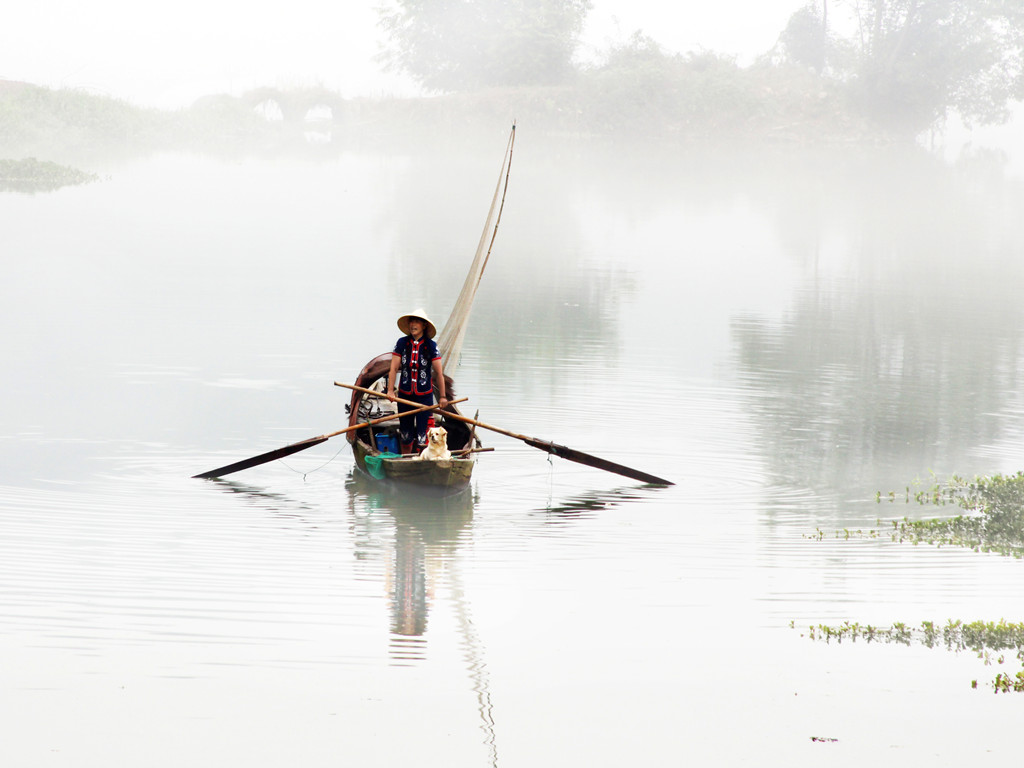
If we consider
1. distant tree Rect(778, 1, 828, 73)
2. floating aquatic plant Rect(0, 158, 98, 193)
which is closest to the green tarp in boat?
floating aquatic plant Rect(0, 158, 98, 193)

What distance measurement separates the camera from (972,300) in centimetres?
2772

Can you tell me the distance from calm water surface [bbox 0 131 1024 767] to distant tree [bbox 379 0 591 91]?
5083 cm

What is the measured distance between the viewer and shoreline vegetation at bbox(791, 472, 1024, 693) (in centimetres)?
775

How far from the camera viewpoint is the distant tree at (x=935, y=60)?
73188 millimetres

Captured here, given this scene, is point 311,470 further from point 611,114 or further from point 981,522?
point 611,114

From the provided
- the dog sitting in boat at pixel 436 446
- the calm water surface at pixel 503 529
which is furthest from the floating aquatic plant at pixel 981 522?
the dog sitting in boat at pixel 436 446

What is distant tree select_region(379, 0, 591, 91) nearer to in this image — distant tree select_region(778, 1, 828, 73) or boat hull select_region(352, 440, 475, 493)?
distant tree select_region(778, 1, 828, 73)

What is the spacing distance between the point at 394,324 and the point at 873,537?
1231cm

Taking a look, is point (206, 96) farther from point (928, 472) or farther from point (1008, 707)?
point (1008, 707)

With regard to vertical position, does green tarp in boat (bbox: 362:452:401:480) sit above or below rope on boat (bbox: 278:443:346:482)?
above

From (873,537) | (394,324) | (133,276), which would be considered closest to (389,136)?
(133,276)

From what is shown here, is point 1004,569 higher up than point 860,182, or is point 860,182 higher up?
point 860,182

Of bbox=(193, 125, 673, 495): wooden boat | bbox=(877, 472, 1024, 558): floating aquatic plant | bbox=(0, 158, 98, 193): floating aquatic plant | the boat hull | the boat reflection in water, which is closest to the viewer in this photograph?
the boat reflection in water

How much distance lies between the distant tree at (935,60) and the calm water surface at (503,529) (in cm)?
4915
